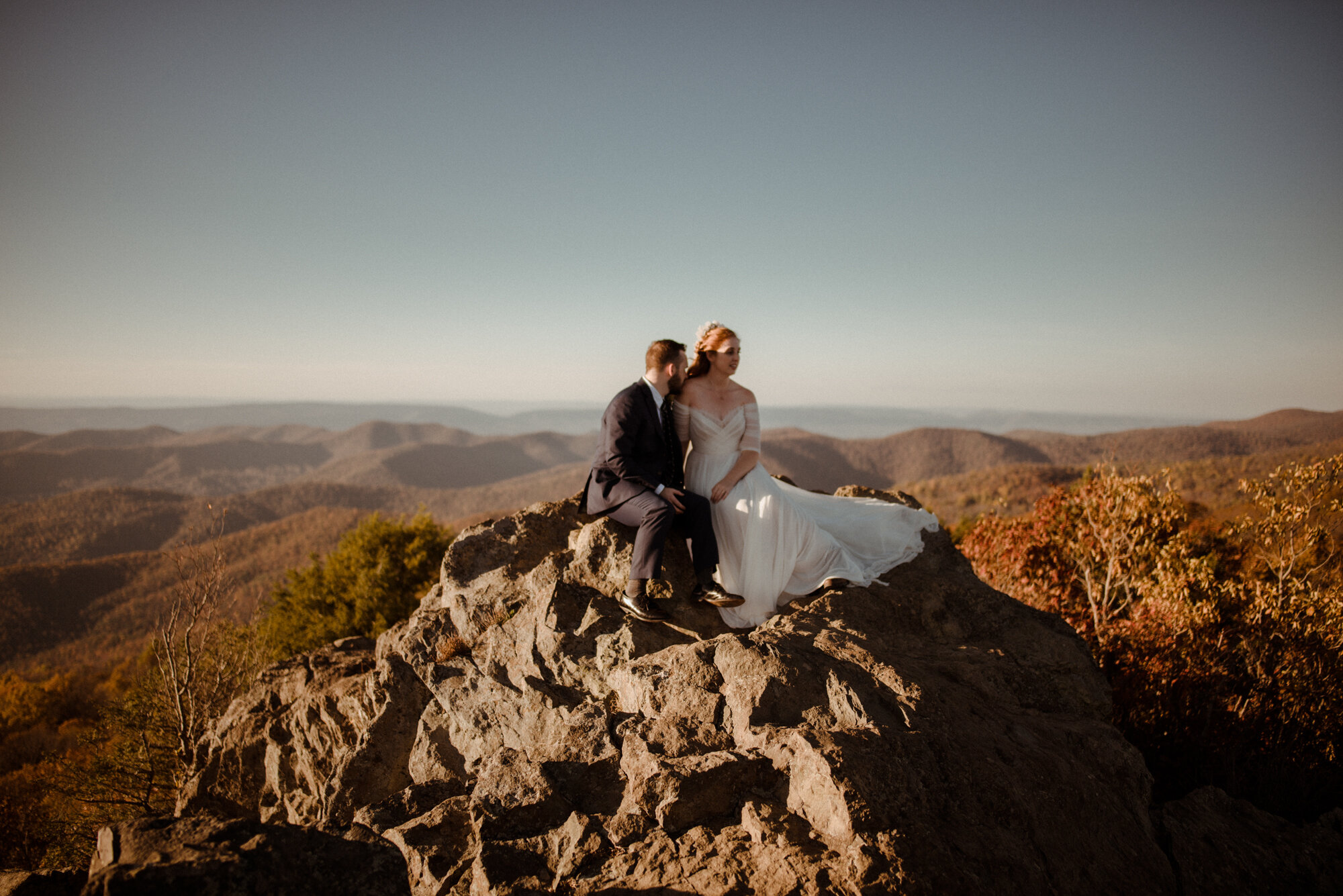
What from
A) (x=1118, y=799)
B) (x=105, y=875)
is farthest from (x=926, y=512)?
(x=105, y=875)

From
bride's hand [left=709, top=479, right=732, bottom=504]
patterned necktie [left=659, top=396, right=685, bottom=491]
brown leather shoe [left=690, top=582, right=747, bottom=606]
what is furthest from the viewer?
patterned necktie [left=659, top=396, right=685, bottom=491]

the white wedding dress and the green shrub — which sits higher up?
the white wedding dress

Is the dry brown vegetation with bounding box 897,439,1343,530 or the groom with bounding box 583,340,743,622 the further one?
the dry brown vegetation with bounding box 897,439,1343,530

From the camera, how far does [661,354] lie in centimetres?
721

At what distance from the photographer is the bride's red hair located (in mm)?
7504

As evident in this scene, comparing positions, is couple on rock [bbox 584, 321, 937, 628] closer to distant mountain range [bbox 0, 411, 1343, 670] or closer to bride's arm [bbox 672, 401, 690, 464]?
bride's arm [bbox 672, 401, 690, 464]

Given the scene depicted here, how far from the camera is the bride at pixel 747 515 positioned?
7.09 m

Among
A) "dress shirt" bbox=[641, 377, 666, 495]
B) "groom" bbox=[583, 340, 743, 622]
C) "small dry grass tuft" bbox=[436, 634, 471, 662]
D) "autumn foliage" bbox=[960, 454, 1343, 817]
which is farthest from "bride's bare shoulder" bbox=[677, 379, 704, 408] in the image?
"autumn foliage" bbox=[960, 454, 1343, 817]

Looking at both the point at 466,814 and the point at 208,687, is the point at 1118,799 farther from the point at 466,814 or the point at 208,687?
the point at 208,687

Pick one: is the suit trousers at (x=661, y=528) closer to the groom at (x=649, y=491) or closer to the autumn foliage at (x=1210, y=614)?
the groom at (x=649, y=491)

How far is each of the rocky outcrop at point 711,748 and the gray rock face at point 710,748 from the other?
20 mm

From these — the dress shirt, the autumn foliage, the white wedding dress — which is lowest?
the autumn foliage

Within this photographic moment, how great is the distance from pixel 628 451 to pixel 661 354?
132cm

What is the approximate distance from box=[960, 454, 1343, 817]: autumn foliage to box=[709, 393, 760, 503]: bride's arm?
7581mm
